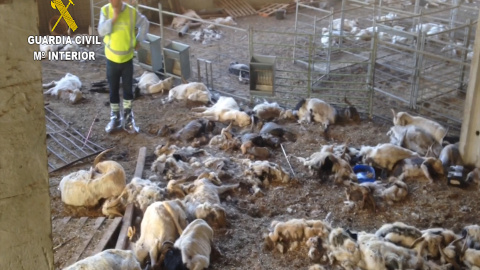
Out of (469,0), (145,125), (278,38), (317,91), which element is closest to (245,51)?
(278,38)

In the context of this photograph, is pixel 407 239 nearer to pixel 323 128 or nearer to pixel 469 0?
pixel 323 128

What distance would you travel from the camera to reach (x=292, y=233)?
6.90 metres

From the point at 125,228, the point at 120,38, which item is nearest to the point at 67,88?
the point at 120,38

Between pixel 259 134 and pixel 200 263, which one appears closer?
pixel 200 263

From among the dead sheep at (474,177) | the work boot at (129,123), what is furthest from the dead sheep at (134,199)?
the dead sheep at (474,177)

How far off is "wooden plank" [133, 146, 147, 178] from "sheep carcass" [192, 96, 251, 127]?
163 centimetres

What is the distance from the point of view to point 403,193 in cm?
812

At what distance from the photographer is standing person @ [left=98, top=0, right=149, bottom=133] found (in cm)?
962

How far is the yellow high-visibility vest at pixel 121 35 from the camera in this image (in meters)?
9.68

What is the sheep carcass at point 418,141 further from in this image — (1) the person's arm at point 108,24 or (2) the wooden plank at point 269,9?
(2) the wooden plank at point 269,9

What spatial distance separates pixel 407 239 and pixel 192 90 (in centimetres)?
590

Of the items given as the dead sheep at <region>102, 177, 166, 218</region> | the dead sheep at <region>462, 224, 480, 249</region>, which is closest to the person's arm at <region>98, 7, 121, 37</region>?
the dead sheep at <region>102, 177, 166, 218</region>

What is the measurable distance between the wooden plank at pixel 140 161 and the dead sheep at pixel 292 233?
246cm

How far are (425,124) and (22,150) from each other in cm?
744
